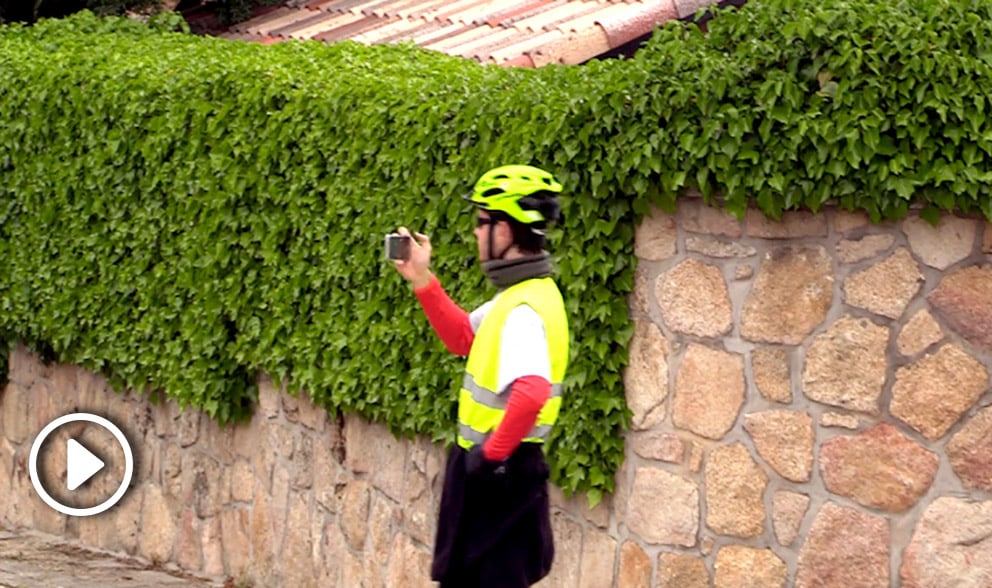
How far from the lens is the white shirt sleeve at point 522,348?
5777 millimetres

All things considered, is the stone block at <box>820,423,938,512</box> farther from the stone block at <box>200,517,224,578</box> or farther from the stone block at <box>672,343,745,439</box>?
the stone block at <box>200,517,224,578</box>

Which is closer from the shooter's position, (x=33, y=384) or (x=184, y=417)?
(x=184, y=417)

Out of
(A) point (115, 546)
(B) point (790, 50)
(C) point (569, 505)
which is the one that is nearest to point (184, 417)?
(A) point (115, 546)

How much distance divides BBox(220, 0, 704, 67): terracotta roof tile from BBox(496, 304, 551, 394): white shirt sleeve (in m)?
4.43

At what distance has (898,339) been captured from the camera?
6.71 m

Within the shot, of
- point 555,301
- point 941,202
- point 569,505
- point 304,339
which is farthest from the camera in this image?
point 304,339

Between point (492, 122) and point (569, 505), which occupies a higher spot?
point (492, 122)

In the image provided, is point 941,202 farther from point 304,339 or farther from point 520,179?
point 304,339

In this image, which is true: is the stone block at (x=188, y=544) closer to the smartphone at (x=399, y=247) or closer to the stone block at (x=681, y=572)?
the stone block at (x=681, y=572)

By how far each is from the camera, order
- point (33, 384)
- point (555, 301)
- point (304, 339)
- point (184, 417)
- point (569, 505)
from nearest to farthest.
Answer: point (555, 301) < point (569, 505) < point (304, 339) < point (184, 417) < point (33, 384)

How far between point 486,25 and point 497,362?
588 centimetres

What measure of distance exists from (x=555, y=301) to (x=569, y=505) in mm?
2010

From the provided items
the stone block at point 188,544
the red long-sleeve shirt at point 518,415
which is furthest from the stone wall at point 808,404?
the stone block at point 188,544

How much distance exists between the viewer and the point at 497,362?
19.4ft
